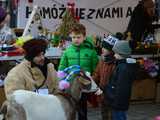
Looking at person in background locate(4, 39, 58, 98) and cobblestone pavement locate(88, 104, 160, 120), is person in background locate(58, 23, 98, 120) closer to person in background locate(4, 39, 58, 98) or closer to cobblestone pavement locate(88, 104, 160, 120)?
person in background locate(4, 39, 58, 98)

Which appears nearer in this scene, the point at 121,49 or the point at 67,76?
the point at 67,76

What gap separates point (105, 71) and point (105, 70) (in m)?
0.01

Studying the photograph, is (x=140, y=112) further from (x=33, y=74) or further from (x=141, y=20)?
(x=33, y=74)

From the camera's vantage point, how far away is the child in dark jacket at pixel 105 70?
6820 mm

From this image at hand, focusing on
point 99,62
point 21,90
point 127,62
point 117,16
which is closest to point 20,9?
point 117,16

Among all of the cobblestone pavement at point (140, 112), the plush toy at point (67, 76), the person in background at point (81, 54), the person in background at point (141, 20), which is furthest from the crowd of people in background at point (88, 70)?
the person in background at point (141, 20)

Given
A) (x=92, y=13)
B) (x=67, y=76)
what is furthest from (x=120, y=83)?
Answer: (x=92, y=13)

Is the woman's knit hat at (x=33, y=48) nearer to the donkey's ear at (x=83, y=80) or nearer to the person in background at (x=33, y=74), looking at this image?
the person in background at (x=33, y=74)

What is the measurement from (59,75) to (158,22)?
4703mm

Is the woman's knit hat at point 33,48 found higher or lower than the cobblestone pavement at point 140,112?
higher

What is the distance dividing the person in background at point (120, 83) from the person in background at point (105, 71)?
159mm

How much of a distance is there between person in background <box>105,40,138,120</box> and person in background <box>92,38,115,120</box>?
0.16 m

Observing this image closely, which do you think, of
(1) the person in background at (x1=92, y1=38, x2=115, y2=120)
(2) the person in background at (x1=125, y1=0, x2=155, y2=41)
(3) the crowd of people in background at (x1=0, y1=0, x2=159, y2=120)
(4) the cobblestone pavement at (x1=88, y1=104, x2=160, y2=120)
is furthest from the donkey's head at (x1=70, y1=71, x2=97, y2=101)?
(2) the person in background at (x1=125, y1=0, x2=155, y2=41)

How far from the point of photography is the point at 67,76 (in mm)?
A: 6398
